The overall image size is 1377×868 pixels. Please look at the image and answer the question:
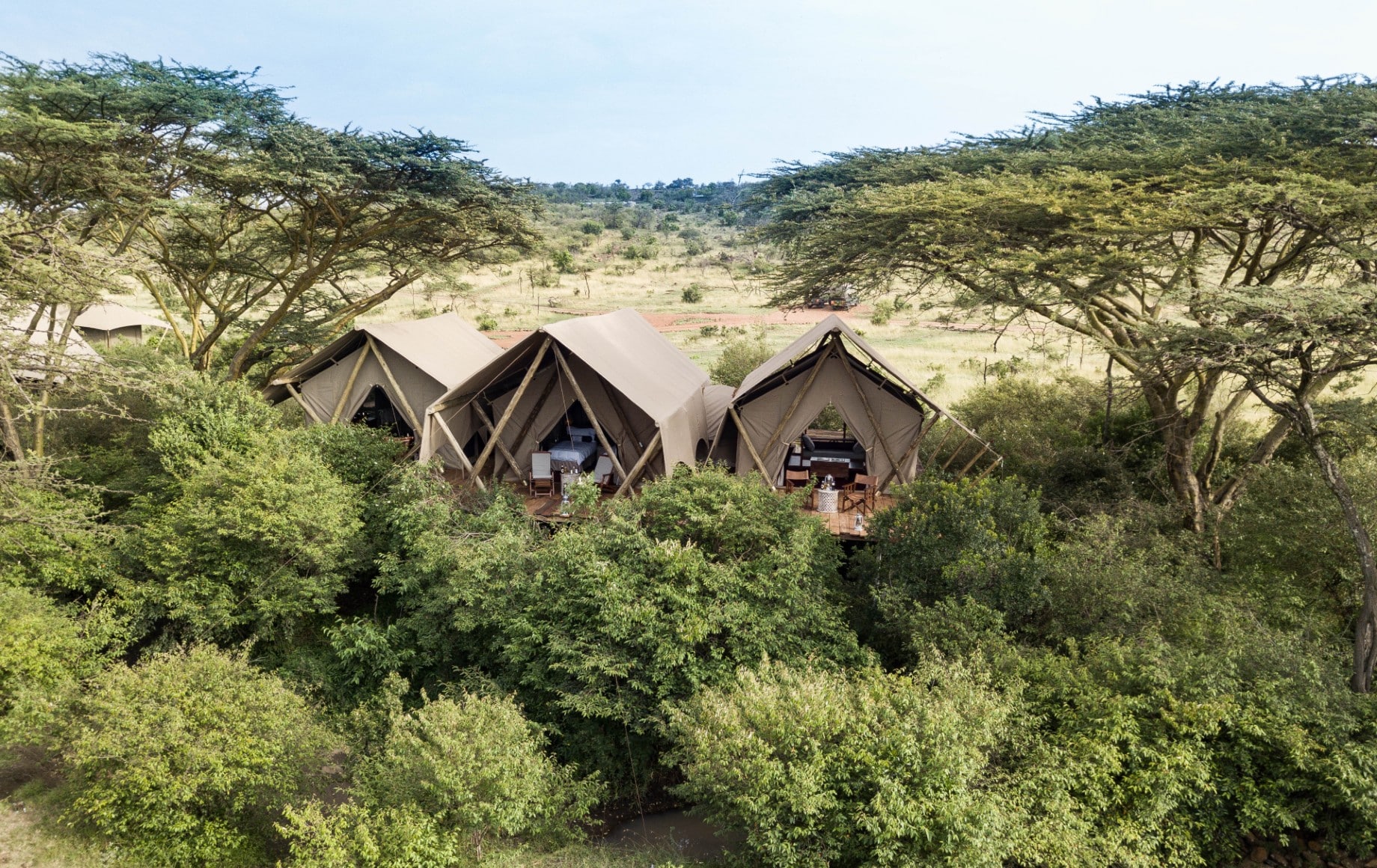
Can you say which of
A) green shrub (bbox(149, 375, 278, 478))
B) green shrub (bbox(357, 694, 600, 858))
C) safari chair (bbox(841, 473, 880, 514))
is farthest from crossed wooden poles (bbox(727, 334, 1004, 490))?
green shrub (bbox(149, 375, 278, 478))

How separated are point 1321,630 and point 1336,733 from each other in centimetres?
334

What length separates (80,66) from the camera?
51.8 ft

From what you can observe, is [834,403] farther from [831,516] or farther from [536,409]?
[536,409]

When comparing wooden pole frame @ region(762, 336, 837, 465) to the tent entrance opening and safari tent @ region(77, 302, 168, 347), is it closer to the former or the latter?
the tent entrance opening

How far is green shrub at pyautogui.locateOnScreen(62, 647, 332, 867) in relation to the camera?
32.1 ft

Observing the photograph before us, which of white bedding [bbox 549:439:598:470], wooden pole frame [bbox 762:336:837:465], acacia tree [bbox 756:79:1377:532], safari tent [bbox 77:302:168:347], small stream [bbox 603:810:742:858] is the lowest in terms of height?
small stream [bbox 603:810:742:858]

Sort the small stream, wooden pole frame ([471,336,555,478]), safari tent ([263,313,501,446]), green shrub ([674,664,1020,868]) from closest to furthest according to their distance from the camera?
green shrub ([674,664,1020,868])
the small stream
wooden pole frame ([471,336,555,478])
safari tent ([263,313,501,446])

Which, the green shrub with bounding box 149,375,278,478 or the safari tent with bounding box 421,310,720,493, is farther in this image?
the safari tent with bounding box 421,310,720,493

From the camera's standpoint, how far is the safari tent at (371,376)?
1781 cm

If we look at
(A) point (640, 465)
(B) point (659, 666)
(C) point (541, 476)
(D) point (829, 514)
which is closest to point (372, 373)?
(C) point (541, 476)

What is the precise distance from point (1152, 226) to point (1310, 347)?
14.0 feet

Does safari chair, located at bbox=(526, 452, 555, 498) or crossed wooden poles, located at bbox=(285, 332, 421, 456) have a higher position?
crossed wooden poles, located at bbox=(285, 332, 421, 456)

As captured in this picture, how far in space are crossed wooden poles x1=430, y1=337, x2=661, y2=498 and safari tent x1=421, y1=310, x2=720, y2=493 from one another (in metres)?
0.02

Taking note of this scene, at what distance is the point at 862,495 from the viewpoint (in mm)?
16891
